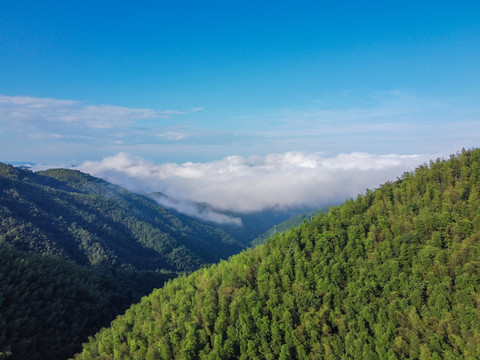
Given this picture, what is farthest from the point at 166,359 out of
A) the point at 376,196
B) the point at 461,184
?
the point at 461,184

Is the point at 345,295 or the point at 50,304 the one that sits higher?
the point at 345,295

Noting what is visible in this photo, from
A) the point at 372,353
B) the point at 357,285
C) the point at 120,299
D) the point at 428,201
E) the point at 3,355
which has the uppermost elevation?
the point at 428,201

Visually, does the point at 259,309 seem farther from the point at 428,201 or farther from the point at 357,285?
the point at 428,201

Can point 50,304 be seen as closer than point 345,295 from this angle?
No

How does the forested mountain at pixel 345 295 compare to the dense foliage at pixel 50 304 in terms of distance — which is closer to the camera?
the forested mountain at pixel 345 295

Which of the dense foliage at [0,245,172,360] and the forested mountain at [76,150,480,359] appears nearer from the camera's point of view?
the forested mountain at [76,150,480,359]
